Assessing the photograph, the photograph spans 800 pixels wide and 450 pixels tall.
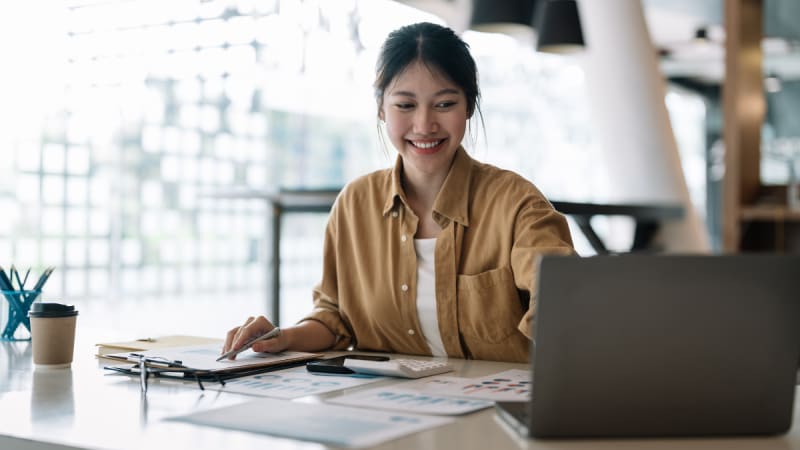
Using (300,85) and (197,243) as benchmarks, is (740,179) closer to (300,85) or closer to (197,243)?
(300,85)

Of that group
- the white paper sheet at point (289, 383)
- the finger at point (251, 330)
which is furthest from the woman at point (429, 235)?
the white paper sheet at point (289, 383)

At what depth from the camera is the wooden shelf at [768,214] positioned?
438 centimetres

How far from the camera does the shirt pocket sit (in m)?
1.83


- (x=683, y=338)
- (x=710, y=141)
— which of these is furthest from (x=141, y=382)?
(x=710, y=141)

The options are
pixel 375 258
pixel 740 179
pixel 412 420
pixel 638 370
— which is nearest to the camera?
pixel 638 370

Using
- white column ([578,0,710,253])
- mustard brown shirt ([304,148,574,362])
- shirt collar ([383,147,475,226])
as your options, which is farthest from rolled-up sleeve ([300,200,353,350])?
white column ([578,0,710,253])

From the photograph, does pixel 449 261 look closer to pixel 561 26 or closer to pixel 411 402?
pixel 411 402

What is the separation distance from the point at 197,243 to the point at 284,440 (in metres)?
4.86

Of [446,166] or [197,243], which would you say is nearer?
[446,166]

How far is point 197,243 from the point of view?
18.7ft

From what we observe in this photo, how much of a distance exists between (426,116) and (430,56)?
0.14m

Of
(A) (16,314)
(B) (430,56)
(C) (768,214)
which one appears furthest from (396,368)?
(C) (768,214)

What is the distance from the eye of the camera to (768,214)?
14.5 ft

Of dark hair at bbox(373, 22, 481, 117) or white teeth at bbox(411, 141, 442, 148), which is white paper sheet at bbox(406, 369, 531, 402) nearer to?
white teeth at bbox(411, 141, 442, 148)
